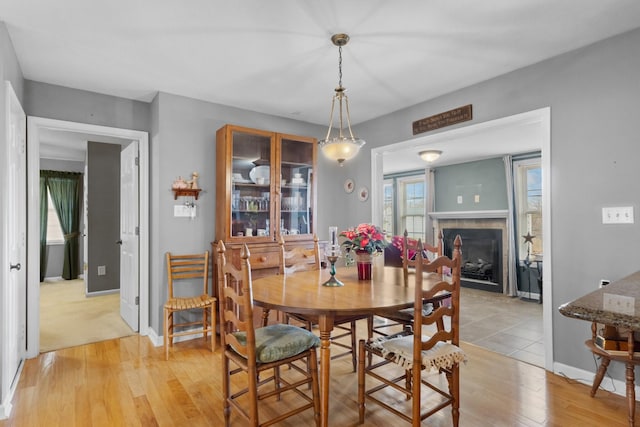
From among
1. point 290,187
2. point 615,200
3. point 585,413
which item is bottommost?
point 585,413

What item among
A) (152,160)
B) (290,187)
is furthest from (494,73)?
(152,160)

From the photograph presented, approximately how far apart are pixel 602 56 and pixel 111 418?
13.4 ft

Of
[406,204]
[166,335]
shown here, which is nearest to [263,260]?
[166,335]

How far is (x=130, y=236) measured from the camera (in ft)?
12.5

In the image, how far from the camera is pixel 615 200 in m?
2.42

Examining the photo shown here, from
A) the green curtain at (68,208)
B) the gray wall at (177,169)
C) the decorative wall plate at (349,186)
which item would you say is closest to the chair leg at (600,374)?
the decorative wall plate at (349,186)

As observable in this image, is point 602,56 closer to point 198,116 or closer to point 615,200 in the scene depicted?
point 615,200

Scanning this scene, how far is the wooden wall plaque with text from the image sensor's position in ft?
10.8

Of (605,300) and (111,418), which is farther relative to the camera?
(111,418)

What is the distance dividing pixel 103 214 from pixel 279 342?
499 centimetres

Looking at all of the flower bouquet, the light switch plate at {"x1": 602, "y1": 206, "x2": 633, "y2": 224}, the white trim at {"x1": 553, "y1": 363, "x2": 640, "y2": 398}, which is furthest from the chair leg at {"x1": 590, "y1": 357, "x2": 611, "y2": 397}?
the flower bouquet

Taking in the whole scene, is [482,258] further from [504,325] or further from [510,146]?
[504,325]

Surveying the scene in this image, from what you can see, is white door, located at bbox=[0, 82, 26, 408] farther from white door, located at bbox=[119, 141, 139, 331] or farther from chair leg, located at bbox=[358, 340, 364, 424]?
chair leg, located at bbox=[358, 340, 364, 424]

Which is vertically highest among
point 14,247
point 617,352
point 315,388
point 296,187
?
point 296,187
